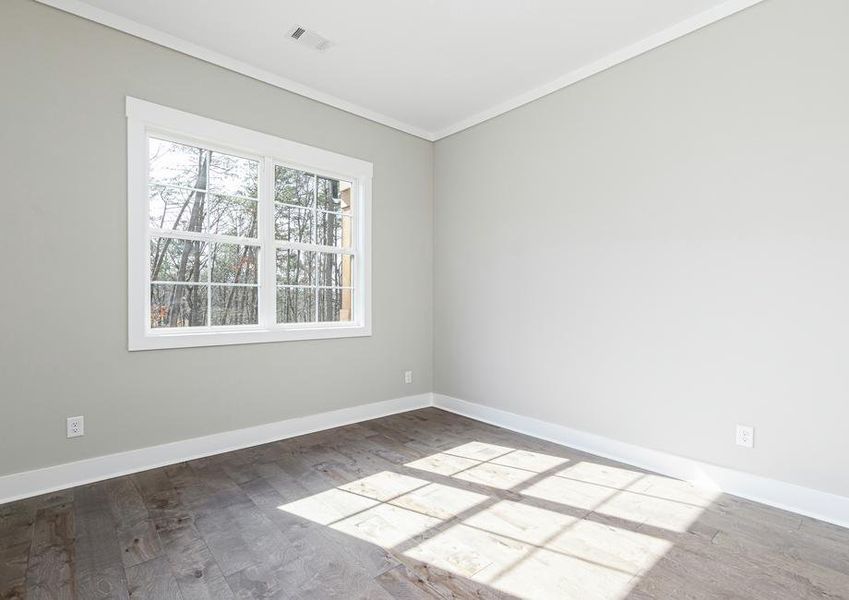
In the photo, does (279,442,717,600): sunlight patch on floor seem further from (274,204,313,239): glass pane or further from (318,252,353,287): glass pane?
(274,204,313,239): glass pane

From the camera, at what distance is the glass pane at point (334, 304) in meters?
3.89

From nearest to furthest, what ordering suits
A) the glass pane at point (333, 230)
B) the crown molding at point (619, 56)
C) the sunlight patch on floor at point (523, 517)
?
the sunlight patch on floor at point (523, 517) → the crown molding at point (619, 56) → the glass pane at point (333, 230)

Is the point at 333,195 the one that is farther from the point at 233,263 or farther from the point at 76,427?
the point at 76,427

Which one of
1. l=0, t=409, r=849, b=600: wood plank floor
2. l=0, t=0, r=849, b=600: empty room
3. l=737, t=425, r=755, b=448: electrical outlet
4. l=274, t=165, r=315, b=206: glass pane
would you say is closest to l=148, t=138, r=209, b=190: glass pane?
l=0, t=0, r=849, b=600: empty room

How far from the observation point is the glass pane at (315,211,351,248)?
12.7 feet

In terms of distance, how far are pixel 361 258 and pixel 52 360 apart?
231 centimetres

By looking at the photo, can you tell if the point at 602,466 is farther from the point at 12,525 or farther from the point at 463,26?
the point at 12,525

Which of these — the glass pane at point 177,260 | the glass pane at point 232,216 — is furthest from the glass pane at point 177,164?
the glass pane at point 177,260

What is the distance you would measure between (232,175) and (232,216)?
1.03 ft

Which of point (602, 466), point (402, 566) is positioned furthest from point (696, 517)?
point (402, 566)

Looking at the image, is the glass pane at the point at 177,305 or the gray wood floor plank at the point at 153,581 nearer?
the gray wood floor plank at the point at 153,581

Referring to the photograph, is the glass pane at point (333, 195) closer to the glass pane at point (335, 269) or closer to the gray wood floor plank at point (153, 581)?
the glass pane at point (335, 269)

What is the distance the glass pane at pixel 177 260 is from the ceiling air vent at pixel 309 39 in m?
1.57

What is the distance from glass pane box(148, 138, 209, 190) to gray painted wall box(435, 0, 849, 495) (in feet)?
7.85
